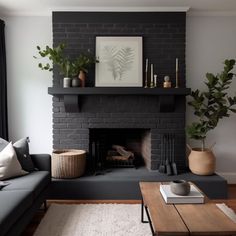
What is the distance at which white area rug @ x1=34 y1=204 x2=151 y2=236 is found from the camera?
2.42 m

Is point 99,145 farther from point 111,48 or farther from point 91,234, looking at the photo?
point 91,234

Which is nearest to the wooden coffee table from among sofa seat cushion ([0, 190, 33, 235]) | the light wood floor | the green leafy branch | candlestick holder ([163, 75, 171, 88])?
sofa seat cushion ([0, 190, 33, 235])

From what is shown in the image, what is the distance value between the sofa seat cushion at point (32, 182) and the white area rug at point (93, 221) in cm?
32

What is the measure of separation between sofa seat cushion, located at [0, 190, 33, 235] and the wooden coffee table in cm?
97

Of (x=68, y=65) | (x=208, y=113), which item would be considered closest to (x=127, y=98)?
(x=68, y=65)

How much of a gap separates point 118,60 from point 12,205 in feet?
7.72

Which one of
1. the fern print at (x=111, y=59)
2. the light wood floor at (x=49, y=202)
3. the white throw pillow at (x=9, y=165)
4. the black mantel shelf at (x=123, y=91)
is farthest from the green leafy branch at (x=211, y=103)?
the white throw pillow at (x=9, y=165)

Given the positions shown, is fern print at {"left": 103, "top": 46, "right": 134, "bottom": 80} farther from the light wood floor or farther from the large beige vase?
the light wood floor

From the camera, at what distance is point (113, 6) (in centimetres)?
358

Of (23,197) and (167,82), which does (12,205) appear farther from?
(167,82)

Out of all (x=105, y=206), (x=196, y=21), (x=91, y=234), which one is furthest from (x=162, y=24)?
(x=91, y=234)

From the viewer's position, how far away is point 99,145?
3869 mm

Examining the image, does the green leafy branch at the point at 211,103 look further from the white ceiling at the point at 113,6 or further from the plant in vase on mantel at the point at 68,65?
the plant in vase on mantel at the point at 68,65

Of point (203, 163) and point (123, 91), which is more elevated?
point (123, 91)
